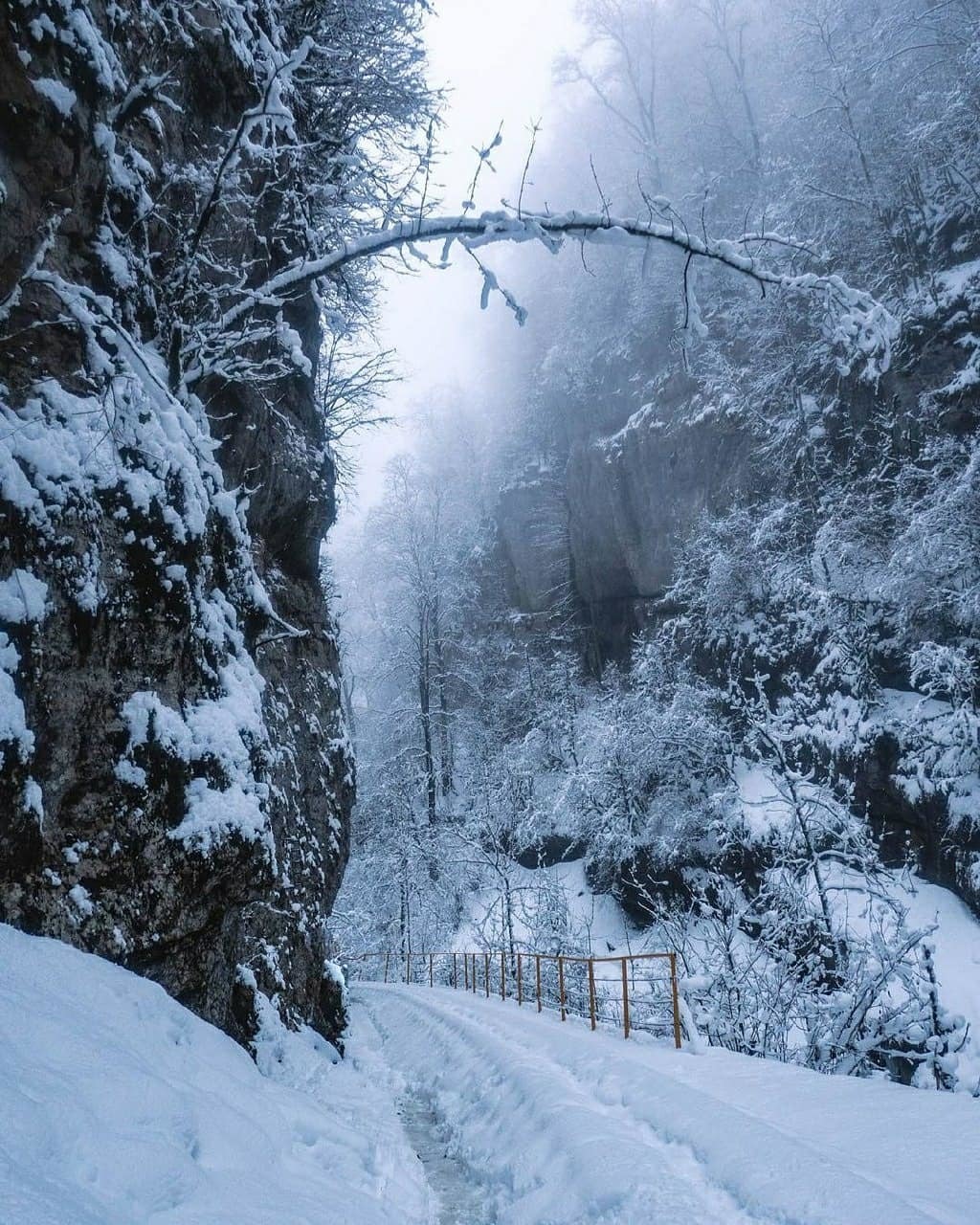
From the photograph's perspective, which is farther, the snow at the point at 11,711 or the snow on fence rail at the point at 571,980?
the snow on fence rail at the point at 571,980

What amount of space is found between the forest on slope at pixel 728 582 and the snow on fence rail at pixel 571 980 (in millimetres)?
741

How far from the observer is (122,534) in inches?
165

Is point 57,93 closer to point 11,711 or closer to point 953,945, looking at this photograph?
point 11,711

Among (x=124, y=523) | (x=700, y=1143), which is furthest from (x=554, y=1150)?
(x=124, y=523)

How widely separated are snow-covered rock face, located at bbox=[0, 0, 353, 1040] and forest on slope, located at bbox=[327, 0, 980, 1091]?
3140 mm

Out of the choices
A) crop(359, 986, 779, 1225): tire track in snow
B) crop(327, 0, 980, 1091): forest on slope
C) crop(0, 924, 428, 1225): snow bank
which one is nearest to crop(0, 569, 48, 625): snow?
crop(0, 924, 428, 1225): snow bank

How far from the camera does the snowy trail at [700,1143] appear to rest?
3393 millimetres

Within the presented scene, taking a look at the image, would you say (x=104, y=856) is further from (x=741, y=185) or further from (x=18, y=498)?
(x=741, y=185)

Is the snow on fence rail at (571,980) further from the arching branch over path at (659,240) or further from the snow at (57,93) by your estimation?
the snow at (57,93)

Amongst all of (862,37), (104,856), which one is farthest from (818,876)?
(862,37)

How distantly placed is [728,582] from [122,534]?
1730 cm

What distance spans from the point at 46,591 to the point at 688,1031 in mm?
7115

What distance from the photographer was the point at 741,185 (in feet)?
83.4

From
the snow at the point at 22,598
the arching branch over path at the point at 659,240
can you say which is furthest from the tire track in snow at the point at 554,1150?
the snow at the point at 22,598
